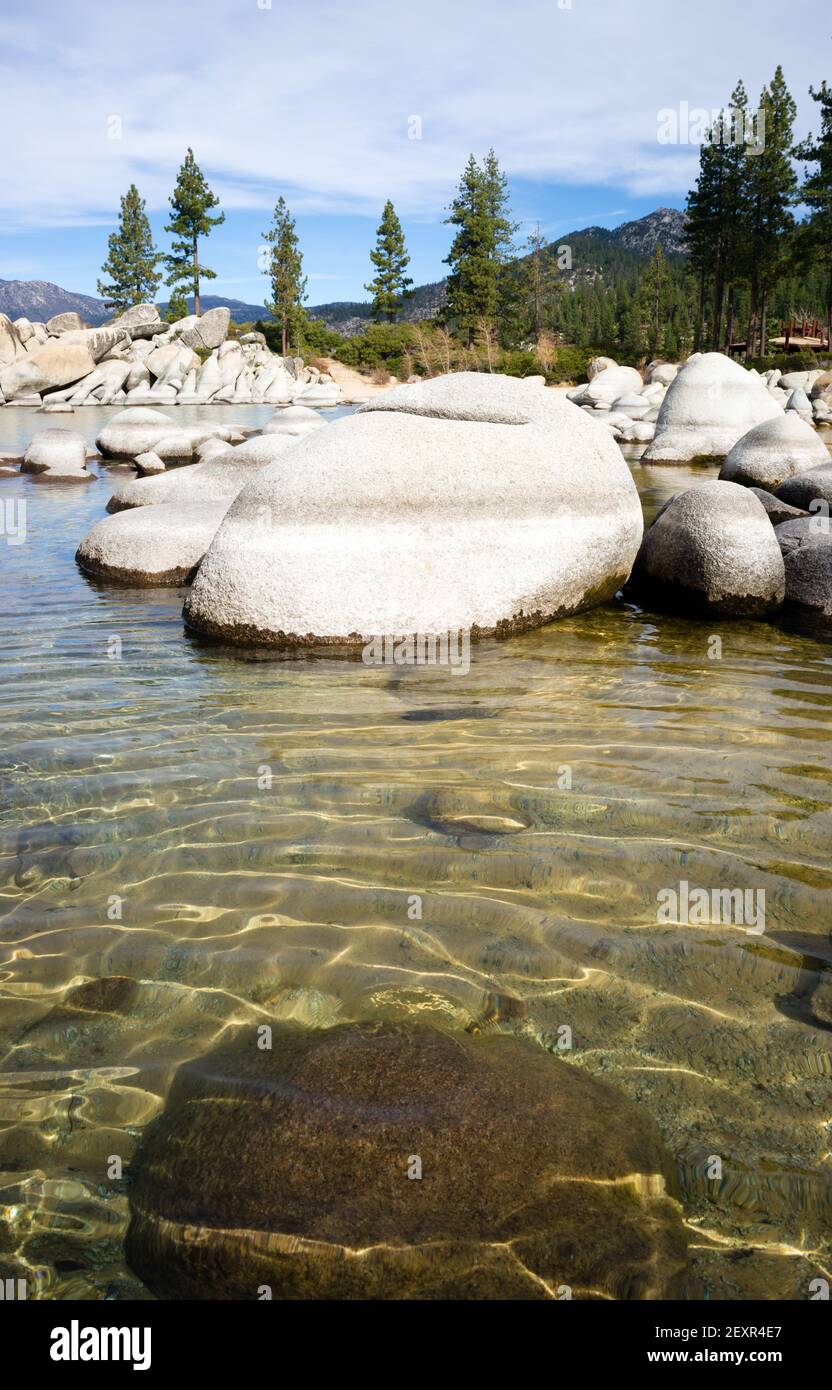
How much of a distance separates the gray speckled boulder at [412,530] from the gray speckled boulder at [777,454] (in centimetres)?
942

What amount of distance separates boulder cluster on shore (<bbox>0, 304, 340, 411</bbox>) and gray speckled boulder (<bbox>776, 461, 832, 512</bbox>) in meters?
43.2

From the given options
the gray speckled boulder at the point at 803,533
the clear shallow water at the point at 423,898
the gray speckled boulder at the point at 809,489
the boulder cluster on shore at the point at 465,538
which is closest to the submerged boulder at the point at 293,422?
the gray speckled boulder at the point at 809,489

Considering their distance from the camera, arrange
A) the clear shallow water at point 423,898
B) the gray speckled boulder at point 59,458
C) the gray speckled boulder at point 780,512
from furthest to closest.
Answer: the gray speckled boulder at point 59,458 → the gray speckled boulder at point 780,512 → the clear shallow water at point 423,898

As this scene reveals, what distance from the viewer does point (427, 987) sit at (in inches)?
123

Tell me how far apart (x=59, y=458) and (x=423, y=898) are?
16933 mm

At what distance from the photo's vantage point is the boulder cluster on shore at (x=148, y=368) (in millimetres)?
53250

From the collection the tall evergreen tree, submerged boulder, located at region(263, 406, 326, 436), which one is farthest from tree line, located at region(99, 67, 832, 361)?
submerged boulder, located at region(263, 406, 326, 436)

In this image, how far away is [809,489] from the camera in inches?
450

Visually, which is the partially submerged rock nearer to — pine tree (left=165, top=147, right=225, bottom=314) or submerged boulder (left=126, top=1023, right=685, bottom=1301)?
submerged boulder (left=126, top=1023, right=685, bottom=1301)

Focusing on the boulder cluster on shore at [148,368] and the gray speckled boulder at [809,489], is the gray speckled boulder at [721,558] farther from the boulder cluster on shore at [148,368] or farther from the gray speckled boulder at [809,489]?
the boulder cluster on shore at [148,368]

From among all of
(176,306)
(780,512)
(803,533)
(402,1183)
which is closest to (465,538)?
(803,533)

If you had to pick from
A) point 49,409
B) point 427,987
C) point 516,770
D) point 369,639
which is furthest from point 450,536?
point 49,409
